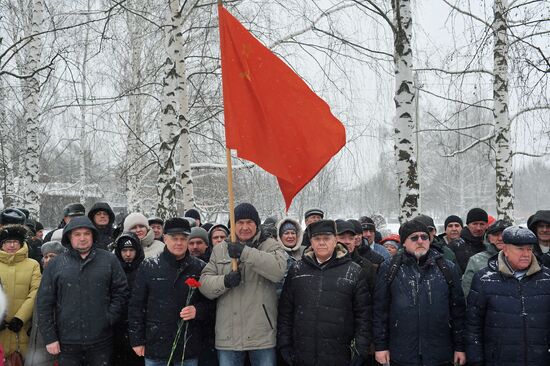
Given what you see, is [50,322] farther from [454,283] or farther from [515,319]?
[515,319]

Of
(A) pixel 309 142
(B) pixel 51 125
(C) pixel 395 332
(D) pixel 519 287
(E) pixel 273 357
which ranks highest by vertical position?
(B) pixel 51 125

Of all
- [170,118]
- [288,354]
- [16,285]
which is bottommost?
[288,354]

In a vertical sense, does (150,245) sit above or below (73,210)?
below

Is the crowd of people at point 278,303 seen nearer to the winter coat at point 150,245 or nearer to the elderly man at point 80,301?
the elderly man at point 80,301

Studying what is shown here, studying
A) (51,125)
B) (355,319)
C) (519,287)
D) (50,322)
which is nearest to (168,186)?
(50,322)

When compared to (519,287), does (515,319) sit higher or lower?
lower

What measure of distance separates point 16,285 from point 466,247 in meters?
5.35

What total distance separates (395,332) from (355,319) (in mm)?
343

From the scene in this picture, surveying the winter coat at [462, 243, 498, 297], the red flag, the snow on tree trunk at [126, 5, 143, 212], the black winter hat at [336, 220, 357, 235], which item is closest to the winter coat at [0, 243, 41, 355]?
the red flag

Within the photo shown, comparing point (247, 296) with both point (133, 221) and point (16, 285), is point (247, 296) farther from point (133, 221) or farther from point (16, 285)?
point (16, 285)

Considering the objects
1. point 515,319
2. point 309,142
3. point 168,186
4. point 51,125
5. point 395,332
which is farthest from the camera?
point 51,125

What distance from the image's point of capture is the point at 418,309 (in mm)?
4109

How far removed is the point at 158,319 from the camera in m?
4.59

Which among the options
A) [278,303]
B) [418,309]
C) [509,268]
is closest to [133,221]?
[278,303]
